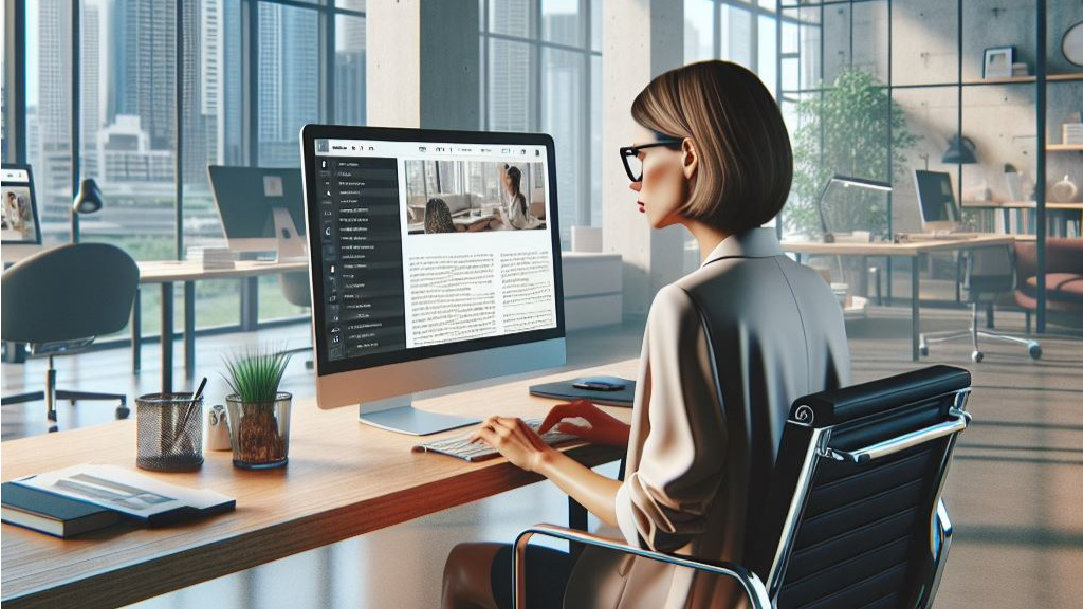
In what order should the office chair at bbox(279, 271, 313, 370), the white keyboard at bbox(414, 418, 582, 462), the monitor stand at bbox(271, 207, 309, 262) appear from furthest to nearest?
the office chair at bbox(279, 271, 313, 370) → the monitor stand at bbox(271, 207, 309, 262) → the white keyboard at bbox(414, 418, 582, 462)

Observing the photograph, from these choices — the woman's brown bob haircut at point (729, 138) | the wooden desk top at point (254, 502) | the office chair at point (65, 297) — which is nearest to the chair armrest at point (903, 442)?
the woman's brown bob haircut at point (729, 138)

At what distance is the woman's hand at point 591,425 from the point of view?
1.83 meters

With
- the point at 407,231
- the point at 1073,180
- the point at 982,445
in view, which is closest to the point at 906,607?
the point at 407,231

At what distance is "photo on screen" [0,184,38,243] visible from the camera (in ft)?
18.6

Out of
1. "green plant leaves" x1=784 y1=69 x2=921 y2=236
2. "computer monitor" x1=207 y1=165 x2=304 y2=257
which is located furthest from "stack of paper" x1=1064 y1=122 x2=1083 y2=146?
"computer monitor" x1=207 y1=165 x2=304 y2=257

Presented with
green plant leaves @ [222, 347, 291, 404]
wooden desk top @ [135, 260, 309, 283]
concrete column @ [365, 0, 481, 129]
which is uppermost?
concrete column @ [365, 0, 481, 129]

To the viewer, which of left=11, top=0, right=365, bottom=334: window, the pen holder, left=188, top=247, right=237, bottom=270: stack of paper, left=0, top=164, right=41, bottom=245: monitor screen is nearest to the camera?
the pen holder

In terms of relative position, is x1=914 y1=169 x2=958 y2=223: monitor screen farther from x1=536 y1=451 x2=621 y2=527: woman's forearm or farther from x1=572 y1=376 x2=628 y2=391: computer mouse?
x1=536 y1=451 x2=621 y2=527: woman's forearm

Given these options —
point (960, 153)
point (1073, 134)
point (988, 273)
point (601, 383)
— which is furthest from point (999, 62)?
point (601, 383)

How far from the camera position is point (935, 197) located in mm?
9281

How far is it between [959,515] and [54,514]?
3.49 m

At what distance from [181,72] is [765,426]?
307 inches

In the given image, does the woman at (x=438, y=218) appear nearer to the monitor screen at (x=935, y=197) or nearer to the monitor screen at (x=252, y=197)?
the monitor screen at (x=252, y=197)

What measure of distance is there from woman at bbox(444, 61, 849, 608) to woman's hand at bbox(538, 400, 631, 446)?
0.20 metres
